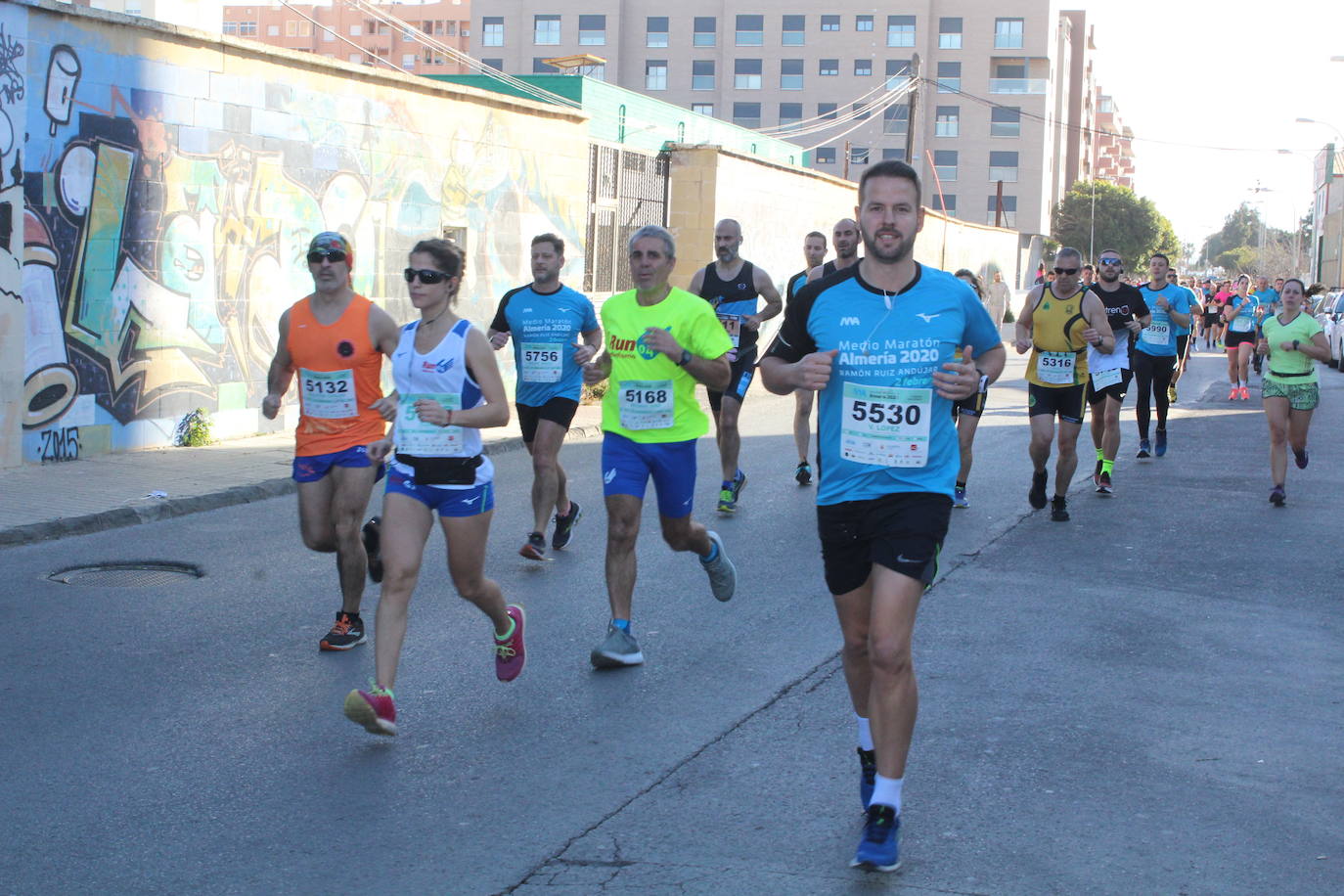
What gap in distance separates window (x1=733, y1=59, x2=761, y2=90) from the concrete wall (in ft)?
180

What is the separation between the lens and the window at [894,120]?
81.1 m

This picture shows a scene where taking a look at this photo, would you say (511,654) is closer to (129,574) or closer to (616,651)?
(616,651)

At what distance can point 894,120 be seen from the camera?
269ft

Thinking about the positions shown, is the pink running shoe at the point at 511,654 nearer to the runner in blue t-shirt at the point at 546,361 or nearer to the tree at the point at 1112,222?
the runner in blue t-shirt at the point at 546,361

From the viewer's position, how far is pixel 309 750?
5.20 m

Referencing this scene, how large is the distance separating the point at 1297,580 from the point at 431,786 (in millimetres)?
6031

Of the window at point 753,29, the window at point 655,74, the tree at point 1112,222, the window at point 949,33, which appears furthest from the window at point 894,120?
the window at point 655,74

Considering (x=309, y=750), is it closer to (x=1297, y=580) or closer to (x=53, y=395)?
(x=1297, y=580)

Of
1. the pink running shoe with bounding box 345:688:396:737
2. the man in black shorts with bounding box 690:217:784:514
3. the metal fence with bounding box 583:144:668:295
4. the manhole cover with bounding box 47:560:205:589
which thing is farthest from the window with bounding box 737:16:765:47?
the pink running shoe with bounding box 345:688:396:737

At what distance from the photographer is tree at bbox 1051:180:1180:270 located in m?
83.4

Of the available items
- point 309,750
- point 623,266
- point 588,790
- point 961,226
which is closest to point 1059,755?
point 588,790

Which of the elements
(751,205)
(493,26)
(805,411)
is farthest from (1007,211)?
(805,411)

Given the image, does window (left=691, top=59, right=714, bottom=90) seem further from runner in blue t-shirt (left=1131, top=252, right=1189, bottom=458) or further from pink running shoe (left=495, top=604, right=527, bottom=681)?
pink running shoe (left=495, top=604, right=527, bottom=681)

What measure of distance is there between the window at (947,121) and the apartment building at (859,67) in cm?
8
